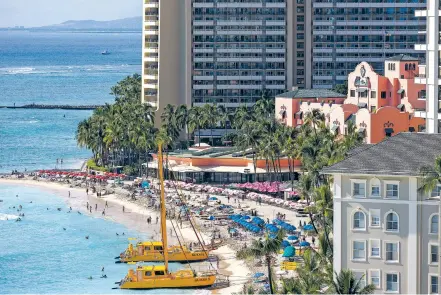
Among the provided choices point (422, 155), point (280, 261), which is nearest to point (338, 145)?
point (280, 261)

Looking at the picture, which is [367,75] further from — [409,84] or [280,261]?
[280,261]

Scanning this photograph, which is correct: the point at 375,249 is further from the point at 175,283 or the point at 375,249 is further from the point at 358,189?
the point at 175,283

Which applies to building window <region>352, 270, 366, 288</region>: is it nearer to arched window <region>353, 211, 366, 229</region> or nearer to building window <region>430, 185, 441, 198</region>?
arched window <region>353, 211, 366, 229</region>

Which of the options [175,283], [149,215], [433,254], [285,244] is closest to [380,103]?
[149,215]

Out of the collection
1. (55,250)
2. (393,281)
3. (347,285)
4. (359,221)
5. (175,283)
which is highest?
(359,221)

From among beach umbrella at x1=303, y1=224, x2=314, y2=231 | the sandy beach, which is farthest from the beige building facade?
beach umbrella at x1=303, y1=224, x2=314, y2=231

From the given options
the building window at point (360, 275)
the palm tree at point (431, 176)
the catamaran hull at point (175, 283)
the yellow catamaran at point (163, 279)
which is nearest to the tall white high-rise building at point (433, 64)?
the palm tree at point (431, 176)
